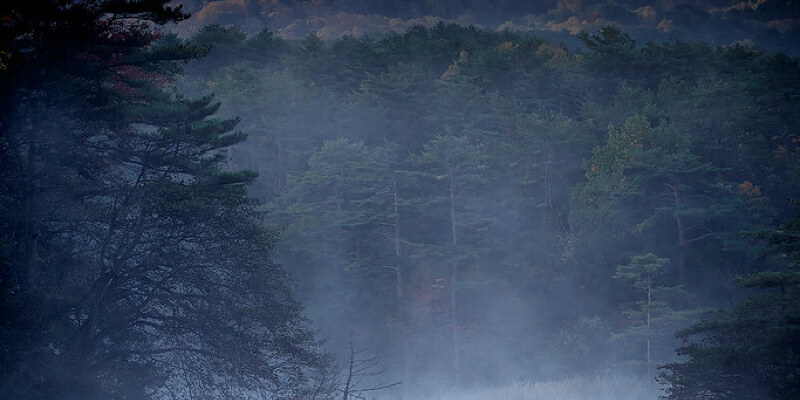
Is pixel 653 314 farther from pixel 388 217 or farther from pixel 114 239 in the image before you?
pixel 114 239

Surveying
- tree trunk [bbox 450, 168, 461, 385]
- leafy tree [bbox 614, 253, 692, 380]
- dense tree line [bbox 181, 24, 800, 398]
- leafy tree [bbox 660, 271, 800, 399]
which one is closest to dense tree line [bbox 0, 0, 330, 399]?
leafy tree [bbox 660, 271, 800, 399]

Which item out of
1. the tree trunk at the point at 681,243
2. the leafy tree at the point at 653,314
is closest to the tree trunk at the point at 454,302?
the leafy tree at the point at 653,314

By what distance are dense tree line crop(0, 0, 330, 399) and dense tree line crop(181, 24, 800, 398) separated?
2127 cm

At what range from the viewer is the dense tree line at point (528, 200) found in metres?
36.6

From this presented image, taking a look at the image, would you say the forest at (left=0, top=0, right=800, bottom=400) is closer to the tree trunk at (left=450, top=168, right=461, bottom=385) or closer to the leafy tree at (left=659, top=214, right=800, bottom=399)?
the leafy tree at (left=659, top=214, right=800, bottom=399)

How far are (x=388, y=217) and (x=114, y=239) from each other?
26.1 metres

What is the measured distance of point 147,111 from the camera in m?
16.6

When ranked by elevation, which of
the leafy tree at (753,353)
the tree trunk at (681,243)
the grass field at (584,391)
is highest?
the tree trunk at (681,243)

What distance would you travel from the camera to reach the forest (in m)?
15.5

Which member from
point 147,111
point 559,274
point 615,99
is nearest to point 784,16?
point 615,99

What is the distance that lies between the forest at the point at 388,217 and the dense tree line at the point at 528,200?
0.16 m

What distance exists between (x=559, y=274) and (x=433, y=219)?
26.0 feet

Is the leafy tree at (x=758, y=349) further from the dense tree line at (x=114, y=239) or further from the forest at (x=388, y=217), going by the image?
the dense tree line at (x=114, y=239)

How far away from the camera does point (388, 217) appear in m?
42.0
